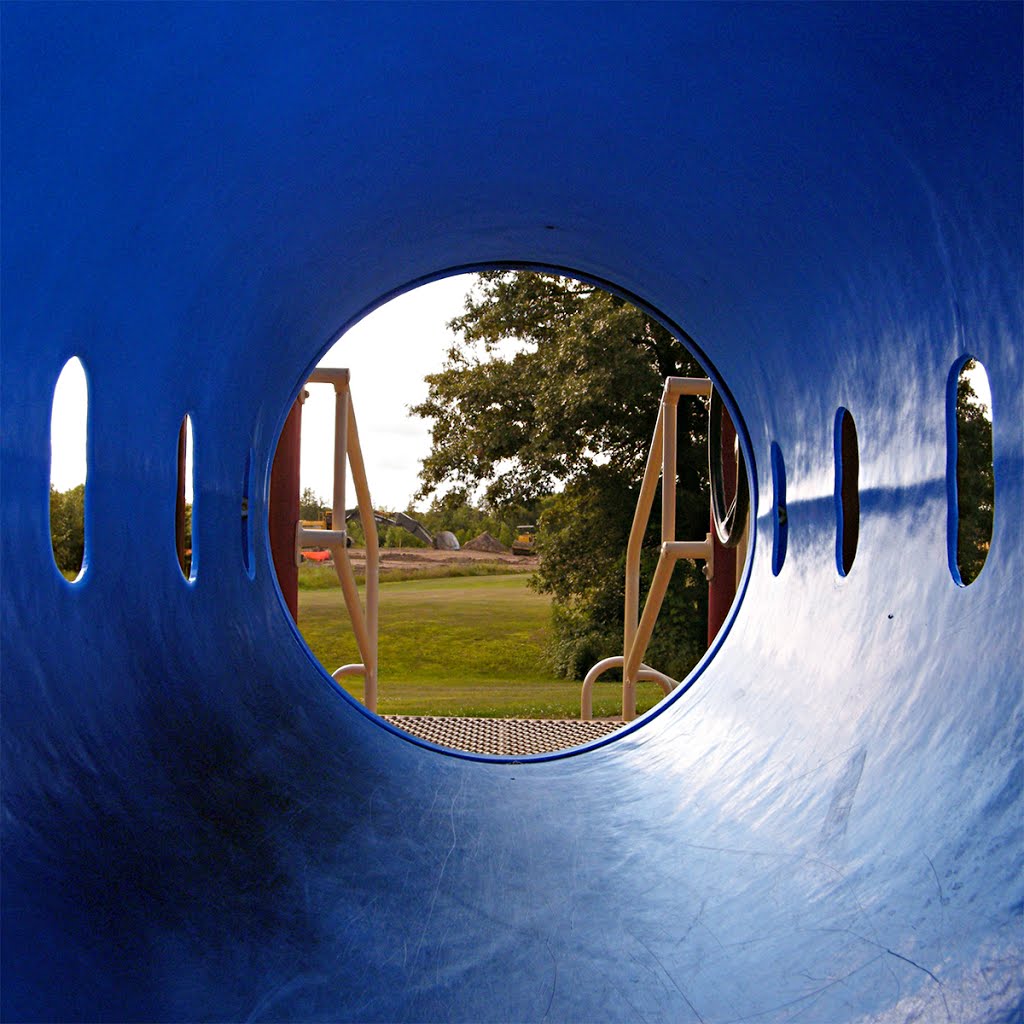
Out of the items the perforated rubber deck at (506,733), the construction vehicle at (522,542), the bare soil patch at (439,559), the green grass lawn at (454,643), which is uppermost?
the construction vehicle at (522,542)

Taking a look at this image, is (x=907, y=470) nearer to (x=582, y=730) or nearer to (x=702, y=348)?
(x=702, y=348)

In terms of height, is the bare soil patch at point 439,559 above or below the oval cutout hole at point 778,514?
below

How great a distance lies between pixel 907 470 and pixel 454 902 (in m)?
1.32

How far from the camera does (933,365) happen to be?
2.06m

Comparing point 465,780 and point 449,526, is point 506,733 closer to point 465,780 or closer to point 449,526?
point 465,780

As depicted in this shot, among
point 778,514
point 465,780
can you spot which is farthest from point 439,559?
point 465,780

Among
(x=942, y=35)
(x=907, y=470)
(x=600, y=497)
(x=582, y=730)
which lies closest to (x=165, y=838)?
(x=907, y=470)

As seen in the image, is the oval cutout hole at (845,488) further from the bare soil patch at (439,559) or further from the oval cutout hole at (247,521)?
the bare soil patch at (439,559)

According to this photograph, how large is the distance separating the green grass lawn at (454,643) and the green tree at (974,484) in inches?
239

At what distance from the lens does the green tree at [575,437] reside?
543 inches

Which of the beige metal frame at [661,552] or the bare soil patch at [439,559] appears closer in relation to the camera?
the beige metal frame at [661,552]

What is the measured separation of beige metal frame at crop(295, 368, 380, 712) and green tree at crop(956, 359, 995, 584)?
4256mm

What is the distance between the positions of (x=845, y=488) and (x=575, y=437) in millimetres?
11236

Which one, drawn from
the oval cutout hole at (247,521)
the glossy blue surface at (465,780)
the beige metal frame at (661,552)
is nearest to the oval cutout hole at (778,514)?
the glossy blue surface at (465,780)
